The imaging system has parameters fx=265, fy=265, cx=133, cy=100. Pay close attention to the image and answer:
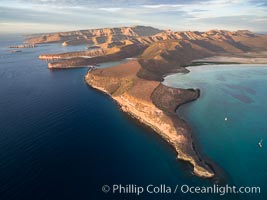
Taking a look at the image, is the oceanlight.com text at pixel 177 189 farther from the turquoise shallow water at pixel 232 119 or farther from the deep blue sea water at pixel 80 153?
the turquoise shallow water at pixel 232 119

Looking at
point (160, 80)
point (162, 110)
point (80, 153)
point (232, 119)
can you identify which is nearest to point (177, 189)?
point (80, 153)

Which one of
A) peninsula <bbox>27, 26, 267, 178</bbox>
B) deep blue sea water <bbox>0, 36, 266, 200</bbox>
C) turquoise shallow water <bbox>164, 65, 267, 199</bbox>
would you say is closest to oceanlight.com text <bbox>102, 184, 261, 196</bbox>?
deep blue sea water <bbox>0, 36, 266, 200</bbox>

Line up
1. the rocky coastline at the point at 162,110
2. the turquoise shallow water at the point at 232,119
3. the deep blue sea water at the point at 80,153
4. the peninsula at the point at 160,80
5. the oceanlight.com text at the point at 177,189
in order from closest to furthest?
the oceanlight.com text at the point at 177,189
the deep blue sea water at the point at 80,153
the turquoise shallow water at the point at 232,119
the rocky coastline at the point at 162,110
the peninsula at the point at 160,80

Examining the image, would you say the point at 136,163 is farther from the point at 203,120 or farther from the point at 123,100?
the point at 123,100

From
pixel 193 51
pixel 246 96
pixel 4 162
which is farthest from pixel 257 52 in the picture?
pixel 4 162

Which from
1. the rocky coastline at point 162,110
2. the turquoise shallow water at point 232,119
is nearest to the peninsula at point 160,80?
the rocky coastline at point 162,110

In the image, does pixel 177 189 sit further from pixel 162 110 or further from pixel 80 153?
pixel 162 110
